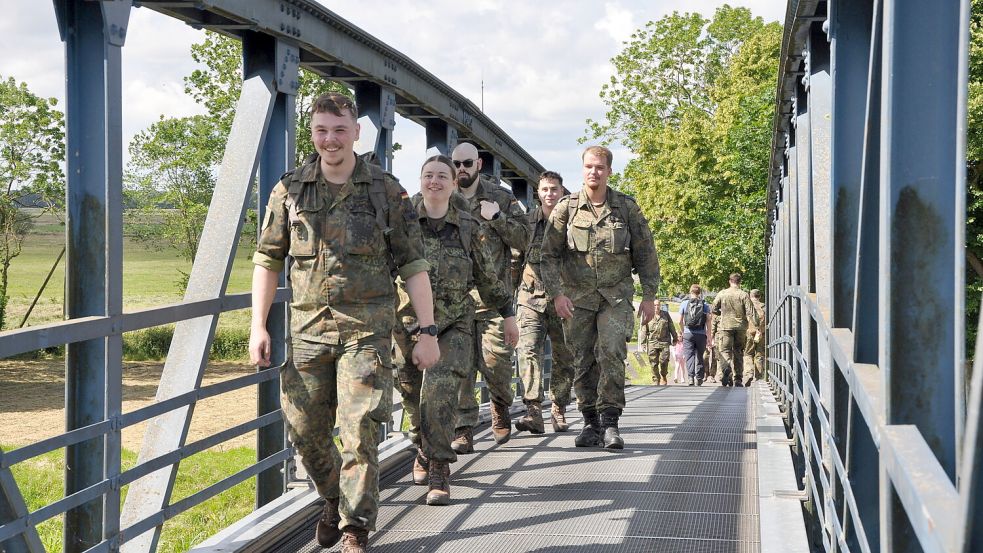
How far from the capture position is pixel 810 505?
211 inches

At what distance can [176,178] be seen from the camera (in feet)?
151

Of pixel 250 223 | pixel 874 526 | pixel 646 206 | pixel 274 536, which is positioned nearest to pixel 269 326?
pixel 274 536

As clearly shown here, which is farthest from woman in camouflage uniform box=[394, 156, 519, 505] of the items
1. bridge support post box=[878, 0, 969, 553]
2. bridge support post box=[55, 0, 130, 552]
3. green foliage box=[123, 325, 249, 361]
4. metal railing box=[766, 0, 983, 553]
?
green foliage box=[123, 325, 249, 361]

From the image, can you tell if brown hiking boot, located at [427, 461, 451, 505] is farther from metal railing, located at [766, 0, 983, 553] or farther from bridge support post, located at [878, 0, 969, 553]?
bridge support post, located at [878, 0, 969, 553]

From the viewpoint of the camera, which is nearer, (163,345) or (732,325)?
(732,325)

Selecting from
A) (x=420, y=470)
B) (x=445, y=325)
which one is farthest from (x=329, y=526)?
(x=445, y=325)

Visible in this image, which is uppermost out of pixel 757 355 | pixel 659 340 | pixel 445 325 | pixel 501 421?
pixel 445 325

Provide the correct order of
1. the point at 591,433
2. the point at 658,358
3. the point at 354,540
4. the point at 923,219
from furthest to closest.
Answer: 1. the point at 658,358
2. the point at 591,433
3. the point at 354,540
4. the point at 923,219

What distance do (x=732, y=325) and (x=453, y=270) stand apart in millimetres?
13432

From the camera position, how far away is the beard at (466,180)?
765cm

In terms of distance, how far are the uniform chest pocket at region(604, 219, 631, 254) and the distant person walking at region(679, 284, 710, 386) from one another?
11.4 metres

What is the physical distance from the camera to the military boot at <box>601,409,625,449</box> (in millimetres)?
7648

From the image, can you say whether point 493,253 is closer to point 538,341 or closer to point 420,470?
point 538,341

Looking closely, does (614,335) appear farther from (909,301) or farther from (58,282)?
(58,282)
